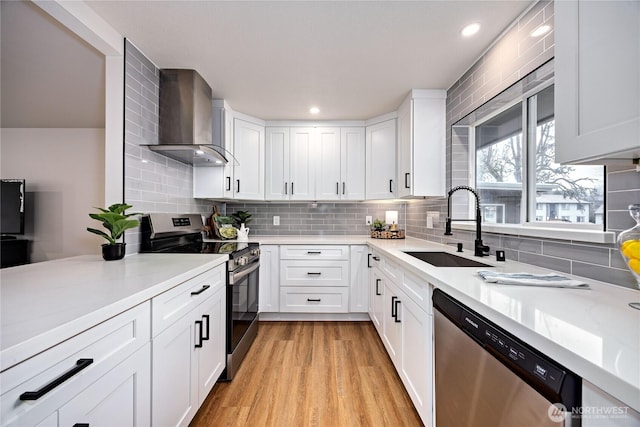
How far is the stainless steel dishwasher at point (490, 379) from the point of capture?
24.3 inches

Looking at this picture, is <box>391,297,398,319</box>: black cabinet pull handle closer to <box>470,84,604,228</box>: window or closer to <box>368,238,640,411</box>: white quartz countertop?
<box>368,238,640,411</box>: white quartz countertop

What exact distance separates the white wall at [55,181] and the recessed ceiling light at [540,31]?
480cm

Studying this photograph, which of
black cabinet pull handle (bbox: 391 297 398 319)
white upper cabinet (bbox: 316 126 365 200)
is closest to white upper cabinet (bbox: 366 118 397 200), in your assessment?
white upper cabinet (bbox: 316 126 365 200)

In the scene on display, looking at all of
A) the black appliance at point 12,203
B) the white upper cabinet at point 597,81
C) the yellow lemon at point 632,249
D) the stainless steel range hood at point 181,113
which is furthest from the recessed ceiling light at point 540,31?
the black appliance at point 12,203

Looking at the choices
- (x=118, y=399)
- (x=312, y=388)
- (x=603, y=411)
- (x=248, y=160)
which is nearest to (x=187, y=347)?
(x=118, y=399)

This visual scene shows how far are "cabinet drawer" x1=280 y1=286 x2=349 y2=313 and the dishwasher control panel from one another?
2081 mm

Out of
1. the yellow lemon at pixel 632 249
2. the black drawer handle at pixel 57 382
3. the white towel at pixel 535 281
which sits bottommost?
the black drawer handle at pixel 57 382

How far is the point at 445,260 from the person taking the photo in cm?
192

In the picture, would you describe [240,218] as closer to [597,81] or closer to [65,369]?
[65,369]

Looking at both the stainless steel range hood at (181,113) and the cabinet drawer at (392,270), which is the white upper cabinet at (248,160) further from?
the cabinet drawer at (392,270)

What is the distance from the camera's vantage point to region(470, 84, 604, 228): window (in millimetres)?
1355

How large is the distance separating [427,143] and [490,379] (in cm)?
216

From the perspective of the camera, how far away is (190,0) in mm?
1485

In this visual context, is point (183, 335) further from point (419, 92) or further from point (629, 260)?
point (419, 92)
